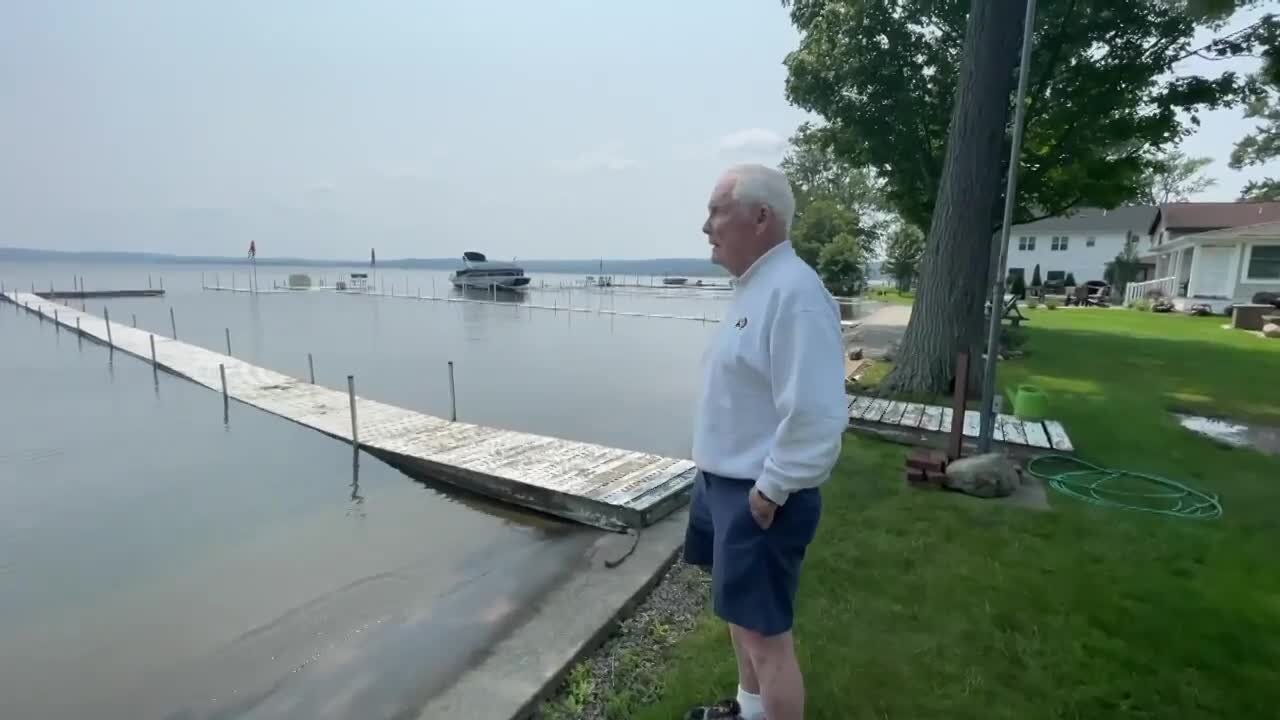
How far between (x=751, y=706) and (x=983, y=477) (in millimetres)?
3340

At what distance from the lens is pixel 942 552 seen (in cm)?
376

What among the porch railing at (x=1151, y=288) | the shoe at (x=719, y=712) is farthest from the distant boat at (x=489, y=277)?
the shoe at (x=719, y=712)

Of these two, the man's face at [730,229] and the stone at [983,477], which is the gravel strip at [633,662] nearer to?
the man's face at [730,229]

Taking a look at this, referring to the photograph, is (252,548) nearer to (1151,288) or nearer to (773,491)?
(773,491)

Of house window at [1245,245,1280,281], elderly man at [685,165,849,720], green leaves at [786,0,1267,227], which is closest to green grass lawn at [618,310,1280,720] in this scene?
elderly man at [685,165,849,720]

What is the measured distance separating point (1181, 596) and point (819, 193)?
39478 mm

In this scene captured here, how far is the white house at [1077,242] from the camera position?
1464 inches

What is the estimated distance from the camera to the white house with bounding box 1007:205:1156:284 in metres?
37.2

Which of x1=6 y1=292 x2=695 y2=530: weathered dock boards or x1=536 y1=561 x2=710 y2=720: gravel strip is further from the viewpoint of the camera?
x1=6 y1=292 x2=695 y2=530: weathered dock boards

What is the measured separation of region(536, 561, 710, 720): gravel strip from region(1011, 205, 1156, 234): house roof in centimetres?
4129

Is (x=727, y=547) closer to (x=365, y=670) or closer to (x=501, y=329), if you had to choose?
(x=365, y=670)

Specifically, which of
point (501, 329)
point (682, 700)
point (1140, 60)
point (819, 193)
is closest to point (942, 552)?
point (682, 700)

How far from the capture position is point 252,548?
17.8 feet

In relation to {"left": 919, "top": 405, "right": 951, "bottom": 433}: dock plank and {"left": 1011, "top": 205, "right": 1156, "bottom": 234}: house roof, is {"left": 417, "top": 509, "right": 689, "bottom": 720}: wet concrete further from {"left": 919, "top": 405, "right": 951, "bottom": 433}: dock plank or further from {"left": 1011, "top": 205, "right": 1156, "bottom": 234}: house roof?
{"left": 1011, "top": 205, "right": 1156, "bottom": 234}: house roof
